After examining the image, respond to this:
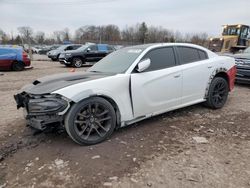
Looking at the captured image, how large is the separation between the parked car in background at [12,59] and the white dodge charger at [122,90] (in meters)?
11.4

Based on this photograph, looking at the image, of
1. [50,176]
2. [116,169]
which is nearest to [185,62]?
[116,169]

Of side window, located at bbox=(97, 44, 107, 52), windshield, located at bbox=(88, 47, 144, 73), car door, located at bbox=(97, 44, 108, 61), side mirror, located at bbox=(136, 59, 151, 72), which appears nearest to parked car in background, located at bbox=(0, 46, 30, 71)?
car door, located at bbox=(97, 44, 108, 61)

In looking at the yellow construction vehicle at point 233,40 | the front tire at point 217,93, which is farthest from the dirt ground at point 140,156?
the yellow construction vehicle at point 233,40

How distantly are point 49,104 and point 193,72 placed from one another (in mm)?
2968

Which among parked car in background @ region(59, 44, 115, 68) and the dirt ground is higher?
parked car in background @ region(59, 44, 115, 68)

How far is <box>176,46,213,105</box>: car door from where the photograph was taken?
493 centimetres

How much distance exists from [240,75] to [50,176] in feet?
24.4

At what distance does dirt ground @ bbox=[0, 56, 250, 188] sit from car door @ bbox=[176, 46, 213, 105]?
51cm

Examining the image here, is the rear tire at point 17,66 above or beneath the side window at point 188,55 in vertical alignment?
beneath

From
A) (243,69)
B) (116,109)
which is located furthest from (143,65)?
(243,69)

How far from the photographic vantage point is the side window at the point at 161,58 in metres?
4.52

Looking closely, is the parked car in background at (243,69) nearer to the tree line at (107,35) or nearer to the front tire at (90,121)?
the front tire at (90,121)

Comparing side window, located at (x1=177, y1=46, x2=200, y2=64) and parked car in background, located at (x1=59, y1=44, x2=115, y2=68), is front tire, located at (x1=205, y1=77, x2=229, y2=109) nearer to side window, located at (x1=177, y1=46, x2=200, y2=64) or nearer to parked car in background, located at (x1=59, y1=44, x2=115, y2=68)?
side window, located at (x1=177, y1=46, x2=200, y2=64)

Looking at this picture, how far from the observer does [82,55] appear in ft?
54.7
